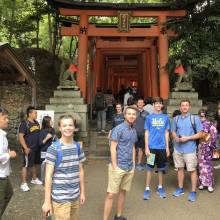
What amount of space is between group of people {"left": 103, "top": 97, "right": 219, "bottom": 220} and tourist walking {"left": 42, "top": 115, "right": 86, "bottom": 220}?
4.90 feet

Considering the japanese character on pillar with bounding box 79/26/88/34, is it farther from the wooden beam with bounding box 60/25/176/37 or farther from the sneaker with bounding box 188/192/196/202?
the sneaker with bounding box 188/192/196/202

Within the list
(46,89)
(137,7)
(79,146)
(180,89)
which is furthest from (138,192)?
(46,89)

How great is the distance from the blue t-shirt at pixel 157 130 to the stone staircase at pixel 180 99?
5617 millimetres

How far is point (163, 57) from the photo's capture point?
606 inches

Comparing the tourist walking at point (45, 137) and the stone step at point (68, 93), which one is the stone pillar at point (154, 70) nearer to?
the stone step at point (68, 93)

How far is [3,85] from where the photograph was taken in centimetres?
1683

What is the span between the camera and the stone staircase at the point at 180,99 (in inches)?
508

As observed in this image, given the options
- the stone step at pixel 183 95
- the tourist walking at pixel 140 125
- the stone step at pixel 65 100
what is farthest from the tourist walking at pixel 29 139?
the stone step at pixel 183 95

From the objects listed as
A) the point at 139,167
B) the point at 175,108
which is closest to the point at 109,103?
the point at 175,108

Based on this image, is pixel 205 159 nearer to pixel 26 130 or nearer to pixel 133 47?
pixel 26 130

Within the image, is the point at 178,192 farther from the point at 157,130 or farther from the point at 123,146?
the point at 123,146

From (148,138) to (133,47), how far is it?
12.9 m

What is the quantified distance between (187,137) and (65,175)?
135 inches

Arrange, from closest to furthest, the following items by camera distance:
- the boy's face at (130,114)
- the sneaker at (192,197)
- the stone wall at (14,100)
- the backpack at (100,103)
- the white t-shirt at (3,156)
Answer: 1. the white t-shirt at (3,156)
2. the boy's face at (130,114)
3. the sneaker at (192,197)
4. the backpack at (100,103)
5. the stone wall at (14,100)
